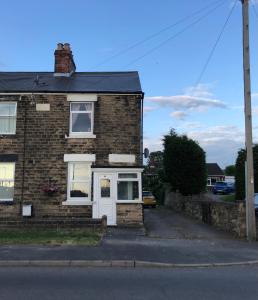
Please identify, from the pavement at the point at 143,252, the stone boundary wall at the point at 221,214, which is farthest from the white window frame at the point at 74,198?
the stone boundary wall at the point at 221,214

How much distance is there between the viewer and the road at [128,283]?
8.67m

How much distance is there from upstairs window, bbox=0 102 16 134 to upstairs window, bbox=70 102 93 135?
2781 mm

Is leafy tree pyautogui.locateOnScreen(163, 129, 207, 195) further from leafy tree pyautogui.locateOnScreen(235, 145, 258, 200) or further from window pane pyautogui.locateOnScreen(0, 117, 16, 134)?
window pane pyautogui.locateOnScreen(0, 117, 16, 134)

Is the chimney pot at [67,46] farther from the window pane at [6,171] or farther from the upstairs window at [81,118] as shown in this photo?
the window pane at [6,171]

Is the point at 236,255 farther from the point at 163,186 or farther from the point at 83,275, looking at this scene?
the point at 163,186

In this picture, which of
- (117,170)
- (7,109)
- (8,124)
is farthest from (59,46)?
(117,170)

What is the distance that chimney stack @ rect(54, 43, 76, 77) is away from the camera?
26.3m

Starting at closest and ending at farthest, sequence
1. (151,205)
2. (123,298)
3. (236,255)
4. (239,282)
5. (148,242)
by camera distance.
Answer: (123,298), (239,282), (236,255), (148,242), (151,205)

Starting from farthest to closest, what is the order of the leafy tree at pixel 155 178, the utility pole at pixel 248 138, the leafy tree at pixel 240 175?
1. the leafy tree at pixel 155 178
2. the leafy tree at pixel 240 175
3. the utility pole at pixel 248 138

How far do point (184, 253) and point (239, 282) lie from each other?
438 cm

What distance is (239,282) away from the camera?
10211mm

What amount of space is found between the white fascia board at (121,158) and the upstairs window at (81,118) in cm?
174

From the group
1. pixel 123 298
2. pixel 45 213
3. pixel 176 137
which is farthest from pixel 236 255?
pixel 176 137

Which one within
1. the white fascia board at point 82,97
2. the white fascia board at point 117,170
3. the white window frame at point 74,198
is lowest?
the white window frame at point 74,198
